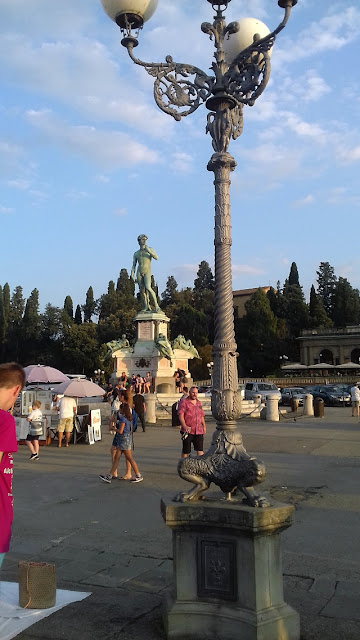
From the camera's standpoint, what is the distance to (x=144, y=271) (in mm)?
34250

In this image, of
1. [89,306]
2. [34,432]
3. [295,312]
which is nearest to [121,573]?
[34,432]

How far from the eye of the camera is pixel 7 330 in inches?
3177

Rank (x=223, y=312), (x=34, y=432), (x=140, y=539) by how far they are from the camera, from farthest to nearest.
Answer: (x=34, y=432)
(x=140, y=539)
(x=223, y=312)

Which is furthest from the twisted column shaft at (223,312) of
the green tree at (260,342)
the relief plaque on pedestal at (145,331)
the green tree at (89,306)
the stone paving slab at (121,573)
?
the green tree at (89,306)

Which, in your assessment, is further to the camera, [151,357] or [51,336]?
[51,336]

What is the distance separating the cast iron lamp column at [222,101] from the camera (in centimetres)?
527

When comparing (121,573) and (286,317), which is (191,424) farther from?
(286,317)

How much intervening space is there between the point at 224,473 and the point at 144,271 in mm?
30276

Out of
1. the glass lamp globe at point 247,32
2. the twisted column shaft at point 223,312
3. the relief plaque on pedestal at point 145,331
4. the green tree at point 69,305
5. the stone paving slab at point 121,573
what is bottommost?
the stone paving slab at point 121,573

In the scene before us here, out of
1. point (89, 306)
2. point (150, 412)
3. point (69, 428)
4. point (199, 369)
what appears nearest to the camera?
point (69, 428)

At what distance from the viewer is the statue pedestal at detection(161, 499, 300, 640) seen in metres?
3.84

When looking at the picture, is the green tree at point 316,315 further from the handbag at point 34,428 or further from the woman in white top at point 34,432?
the handbag at point 34,428

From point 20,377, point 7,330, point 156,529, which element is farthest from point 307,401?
point 7,330

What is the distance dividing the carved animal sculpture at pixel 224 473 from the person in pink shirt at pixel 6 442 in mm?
1268
